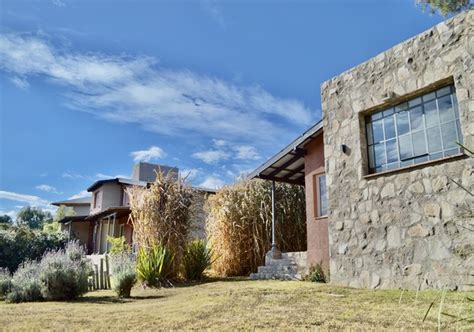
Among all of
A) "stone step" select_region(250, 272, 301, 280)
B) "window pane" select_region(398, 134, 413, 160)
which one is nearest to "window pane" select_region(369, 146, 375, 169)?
"window pane" select_region(398, 134, 413, 160)

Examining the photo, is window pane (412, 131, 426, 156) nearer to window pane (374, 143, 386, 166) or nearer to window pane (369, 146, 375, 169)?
window pane (374, 143, 386, 166)

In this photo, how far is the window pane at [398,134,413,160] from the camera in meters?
7.47

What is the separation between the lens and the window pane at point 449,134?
22.0 ft

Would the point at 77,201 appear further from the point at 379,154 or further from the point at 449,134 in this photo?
the point at 449,134

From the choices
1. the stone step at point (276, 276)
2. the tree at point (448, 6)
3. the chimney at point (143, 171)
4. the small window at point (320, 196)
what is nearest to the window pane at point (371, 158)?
the small window at point (320, 196)

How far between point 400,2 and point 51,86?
35.3ft

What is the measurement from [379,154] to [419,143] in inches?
38.4

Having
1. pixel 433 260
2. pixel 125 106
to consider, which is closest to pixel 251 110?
pixel 125 106

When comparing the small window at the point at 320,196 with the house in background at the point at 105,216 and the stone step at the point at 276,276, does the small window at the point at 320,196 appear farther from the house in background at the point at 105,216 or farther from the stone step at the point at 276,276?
the house in background at the point at 105,216

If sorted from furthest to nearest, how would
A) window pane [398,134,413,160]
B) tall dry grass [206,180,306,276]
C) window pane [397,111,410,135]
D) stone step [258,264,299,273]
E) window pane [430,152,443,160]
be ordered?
tall dry grass [206,180,306,276]
stone step [258,264,299,273]
window pane [397,111,410,135]
window pane [398,134,413,160]
window pane [430,152,443,160]

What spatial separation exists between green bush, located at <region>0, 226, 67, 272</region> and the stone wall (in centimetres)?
1674

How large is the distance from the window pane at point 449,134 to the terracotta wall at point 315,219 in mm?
3409

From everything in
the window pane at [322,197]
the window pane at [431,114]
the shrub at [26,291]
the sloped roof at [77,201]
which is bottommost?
the shrub at [26,291]

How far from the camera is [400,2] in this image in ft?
31.2
